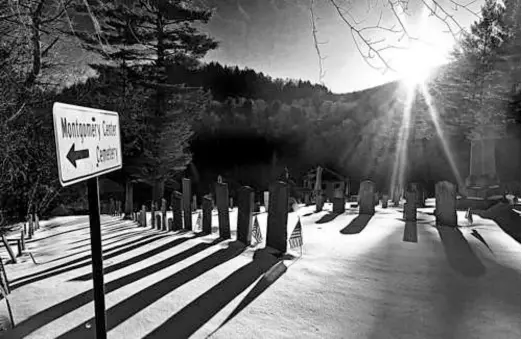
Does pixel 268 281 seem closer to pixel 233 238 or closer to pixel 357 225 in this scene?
pixel 233 238

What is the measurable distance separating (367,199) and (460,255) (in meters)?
5.07

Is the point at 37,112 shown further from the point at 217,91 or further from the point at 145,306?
the point at 217,91

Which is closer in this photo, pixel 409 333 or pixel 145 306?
pixel 409 333

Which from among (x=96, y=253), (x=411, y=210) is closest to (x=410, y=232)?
(x=411, y=210)

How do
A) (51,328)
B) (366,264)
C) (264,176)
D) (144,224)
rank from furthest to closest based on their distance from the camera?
(264,176) → (144,224) → (366,264) → (51,328)

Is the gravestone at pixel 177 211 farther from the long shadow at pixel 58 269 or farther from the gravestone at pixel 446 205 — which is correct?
the gravestone at pixel 446 205

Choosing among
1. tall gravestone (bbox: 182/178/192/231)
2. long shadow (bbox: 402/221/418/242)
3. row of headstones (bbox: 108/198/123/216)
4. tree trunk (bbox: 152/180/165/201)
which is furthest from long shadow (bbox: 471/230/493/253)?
tree trunk (bbox: 152/180/165/201)

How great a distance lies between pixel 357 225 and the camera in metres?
8.20

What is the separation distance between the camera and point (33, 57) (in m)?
5.71

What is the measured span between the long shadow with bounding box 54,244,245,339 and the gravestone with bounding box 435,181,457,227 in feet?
16.6

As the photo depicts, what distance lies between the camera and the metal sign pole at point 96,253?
1.81 meters

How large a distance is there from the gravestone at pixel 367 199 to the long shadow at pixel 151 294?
5.95 m

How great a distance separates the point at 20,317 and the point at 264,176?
34290 mm

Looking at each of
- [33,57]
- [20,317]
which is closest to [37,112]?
[33,57]
